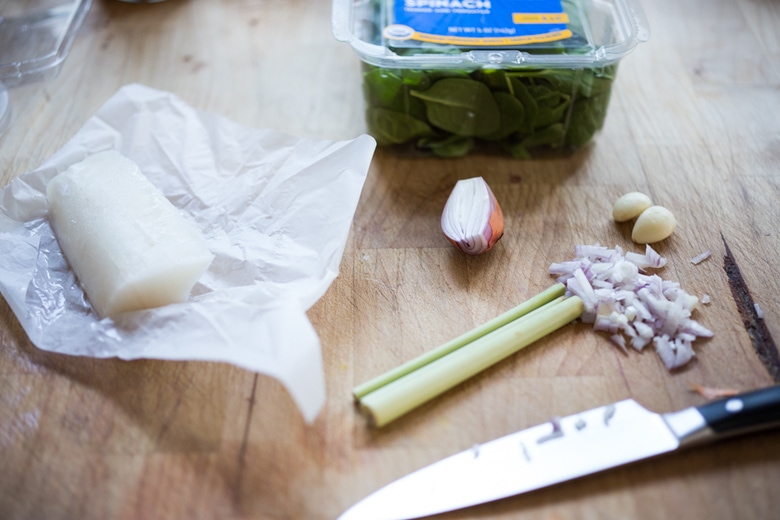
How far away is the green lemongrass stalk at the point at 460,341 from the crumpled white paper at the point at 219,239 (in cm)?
10

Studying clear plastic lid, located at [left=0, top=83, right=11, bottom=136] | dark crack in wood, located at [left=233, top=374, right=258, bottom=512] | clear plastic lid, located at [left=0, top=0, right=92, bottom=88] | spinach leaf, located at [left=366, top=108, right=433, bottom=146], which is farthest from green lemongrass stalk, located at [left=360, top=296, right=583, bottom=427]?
clear plastic lid, located at [left=0, top=0, right=92, bottom=88]

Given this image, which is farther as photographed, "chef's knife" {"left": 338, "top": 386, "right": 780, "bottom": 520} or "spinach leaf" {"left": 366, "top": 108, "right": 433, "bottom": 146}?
"spinach leaf" {"left": 366, "top": 108, "right": 433, "bottom": 146}

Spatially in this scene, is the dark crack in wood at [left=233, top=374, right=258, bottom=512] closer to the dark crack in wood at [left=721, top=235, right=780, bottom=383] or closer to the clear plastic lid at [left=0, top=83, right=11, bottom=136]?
the dark crack in wood at [left=721, top=235, right=780, bottom=383]

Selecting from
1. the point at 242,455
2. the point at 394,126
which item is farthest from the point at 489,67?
the point at 242,455

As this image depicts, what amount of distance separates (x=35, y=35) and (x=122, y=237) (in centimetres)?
84

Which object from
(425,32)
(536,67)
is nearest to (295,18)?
(425,32)

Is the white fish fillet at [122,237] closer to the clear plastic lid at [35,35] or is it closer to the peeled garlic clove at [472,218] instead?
the peeled garlic clove at [472,218]

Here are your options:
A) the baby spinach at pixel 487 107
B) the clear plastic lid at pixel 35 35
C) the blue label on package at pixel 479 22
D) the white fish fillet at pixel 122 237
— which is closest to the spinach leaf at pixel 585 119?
the baby spinach at pixel 487 107

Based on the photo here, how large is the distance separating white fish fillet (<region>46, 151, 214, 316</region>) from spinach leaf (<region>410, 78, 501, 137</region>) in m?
0.46

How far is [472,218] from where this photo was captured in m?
1.08

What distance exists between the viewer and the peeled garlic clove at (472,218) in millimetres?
1064

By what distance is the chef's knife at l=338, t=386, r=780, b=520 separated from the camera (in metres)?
0.79

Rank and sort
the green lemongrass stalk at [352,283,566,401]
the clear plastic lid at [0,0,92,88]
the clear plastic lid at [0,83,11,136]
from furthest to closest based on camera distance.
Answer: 1. the clear plastic lid at [0,0,92,88]
2. the clear plastic lid at [0,83,11,136]
3. the green lemongrass stalk at [352,283,566,401]

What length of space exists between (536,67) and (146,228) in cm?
68
